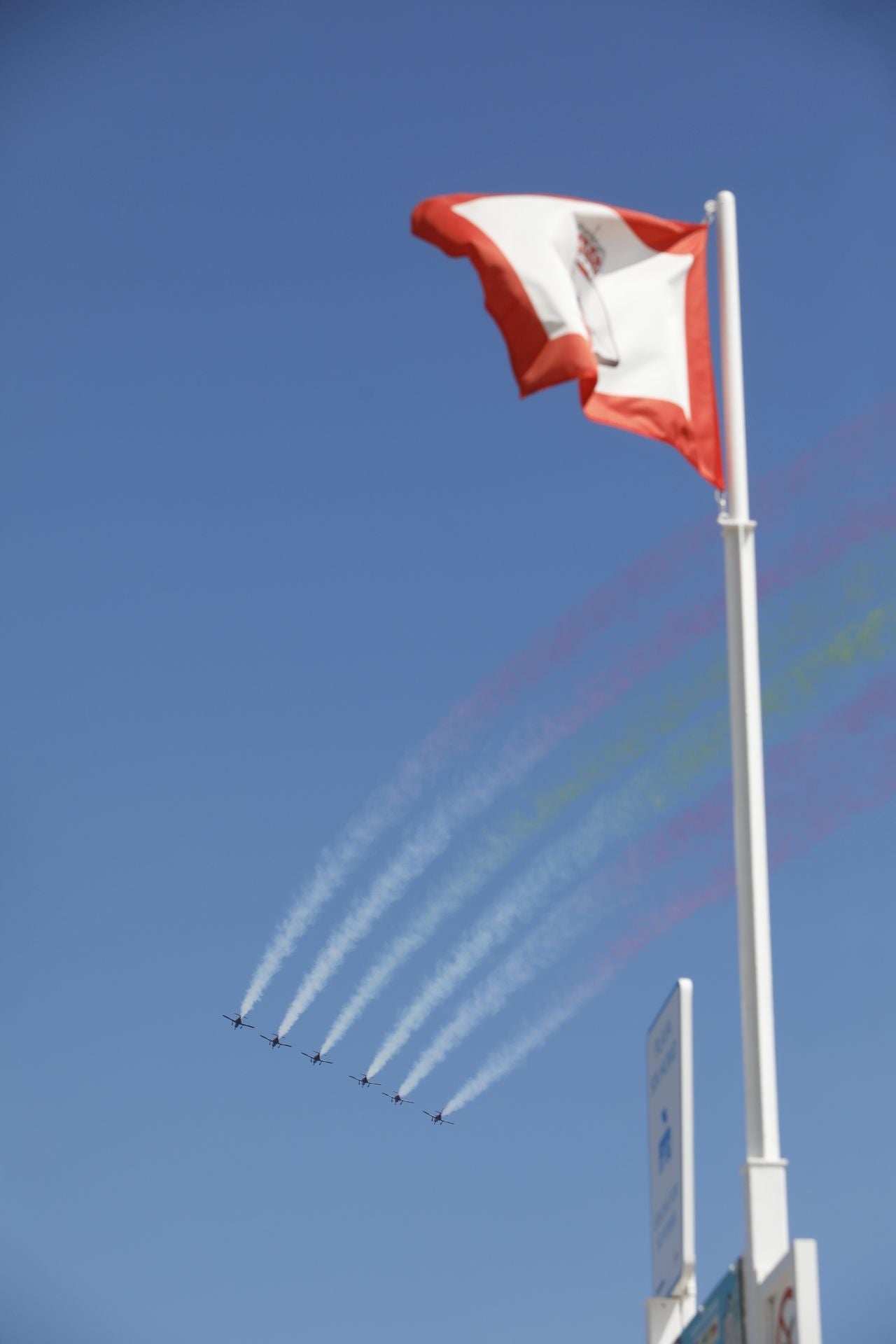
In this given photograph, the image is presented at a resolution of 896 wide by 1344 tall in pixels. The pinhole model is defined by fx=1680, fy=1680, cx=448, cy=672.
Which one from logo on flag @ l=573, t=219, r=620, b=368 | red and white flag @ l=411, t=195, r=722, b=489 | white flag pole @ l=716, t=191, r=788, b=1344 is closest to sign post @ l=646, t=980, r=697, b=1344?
white flag pole @ l=716, t=191, r=788, b=1344

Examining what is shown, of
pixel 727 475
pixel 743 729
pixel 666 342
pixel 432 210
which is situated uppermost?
pixel 432 210

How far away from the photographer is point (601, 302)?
66.2 ft

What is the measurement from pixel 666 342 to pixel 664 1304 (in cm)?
1125

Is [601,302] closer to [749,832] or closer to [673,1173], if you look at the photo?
[749,832]

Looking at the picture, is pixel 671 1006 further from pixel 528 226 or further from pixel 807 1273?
pixel 528 226

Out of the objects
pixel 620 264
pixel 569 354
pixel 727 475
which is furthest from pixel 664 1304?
pixel 620 264

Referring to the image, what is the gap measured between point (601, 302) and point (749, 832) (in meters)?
6.78

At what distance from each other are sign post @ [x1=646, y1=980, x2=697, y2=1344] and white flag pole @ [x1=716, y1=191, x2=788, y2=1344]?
8.22 ft

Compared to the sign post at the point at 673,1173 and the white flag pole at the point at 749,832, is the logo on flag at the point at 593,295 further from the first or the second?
the sign post at the point at 673,1173

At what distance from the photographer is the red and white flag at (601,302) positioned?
19.4 m

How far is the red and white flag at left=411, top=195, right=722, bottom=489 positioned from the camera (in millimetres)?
19438

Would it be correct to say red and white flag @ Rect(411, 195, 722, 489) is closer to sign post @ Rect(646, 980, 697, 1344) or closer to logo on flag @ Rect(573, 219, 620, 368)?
logo on flag @ Rect(573, 219, 620, 368)

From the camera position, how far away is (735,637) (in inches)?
731

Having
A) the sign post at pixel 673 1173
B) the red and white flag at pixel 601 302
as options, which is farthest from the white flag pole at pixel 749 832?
the sign post at pixel 673 1173
